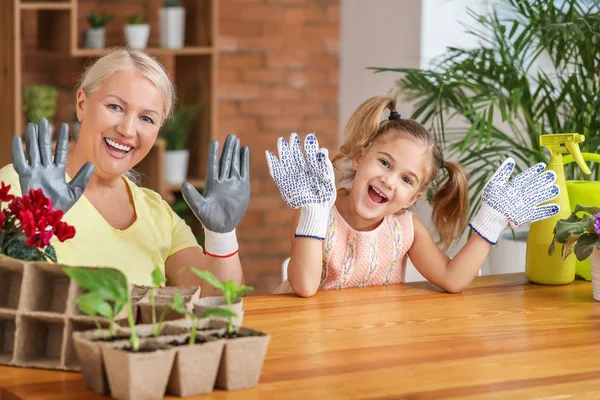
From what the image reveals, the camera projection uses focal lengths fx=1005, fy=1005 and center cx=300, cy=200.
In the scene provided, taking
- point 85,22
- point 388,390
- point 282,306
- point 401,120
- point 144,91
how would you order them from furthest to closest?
point 85,22 → point 401,120 → point 144,91 → point 282,306 → point 388,390

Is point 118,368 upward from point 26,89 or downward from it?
downward

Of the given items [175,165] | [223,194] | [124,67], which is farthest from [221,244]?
[175,165]

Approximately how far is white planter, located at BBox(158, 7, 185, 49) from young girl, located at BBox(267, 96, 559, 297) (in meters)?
1.91

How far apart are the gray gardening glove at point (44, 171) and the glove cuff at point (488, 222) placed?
2.89ft

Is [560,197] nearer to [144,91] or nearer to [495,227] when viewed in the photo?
[495,227]

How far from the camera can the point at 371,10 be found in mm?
4375

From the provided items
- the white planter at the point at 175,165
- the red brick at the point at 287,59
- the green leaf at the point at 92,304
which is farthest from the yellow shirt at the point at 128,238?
the red brick at the point at 287,59

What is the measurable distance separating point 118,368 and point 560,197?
4.13 ft

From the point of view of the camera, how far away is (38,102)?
12.8 feet

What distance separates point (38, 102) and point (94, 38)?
1.17ft

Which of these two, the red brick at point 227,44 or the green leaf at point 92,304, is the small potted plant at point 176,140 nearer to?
the red brick at point 227,44

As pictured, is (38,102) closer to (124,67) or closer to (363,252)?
(124,67)

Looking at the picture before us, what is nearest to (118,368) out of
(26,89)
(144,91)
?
(144,91)

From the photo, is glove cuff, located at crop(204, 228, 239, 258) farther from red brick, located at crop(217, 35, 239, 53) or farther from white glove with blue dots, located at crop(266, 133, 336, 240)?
red brick, located at crop(217, 35, 239, 53)
